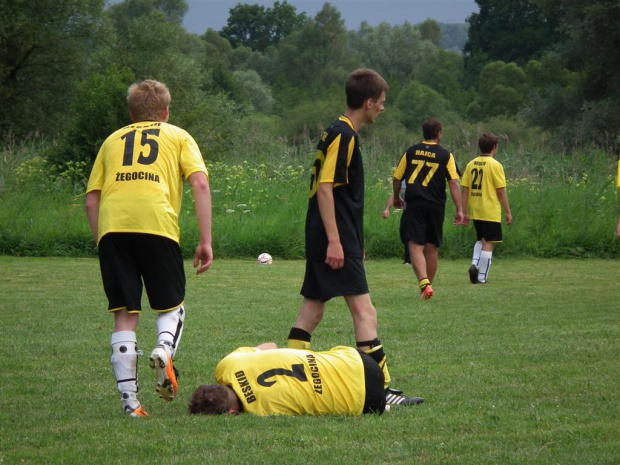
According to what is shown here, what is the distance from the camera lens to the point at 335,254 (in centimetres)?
589

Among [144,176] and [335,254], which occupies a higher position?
[144,176]

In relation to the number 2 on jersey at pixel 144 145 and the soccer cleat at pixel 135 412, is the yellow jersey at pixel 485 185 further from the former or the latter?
the soccer cleat at pixel 135 412

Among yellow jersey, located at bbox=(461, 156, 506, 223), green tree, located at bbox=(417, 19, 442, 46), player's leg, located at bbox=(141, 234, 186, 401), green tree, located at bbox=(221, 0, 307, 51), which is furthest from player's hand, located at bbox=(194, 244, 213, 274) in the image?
green tree, located at bbox=(417, 19, 442, 46)

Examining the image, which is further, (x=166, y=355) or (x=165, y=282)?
(x=165, y=282)

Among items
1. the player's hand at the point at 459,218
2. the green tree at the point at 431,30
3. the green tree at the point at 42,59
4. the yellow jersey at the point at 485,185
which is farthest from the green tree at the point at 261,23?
the player's hand at the point at 459,218

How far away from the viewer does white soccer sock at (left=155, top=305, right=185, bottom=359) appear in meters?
5.54

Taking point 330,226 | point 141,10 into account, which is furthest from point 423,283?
point 141,10

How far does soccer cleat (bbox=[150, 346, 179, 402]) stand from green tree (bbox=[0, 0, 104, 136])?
4460cm

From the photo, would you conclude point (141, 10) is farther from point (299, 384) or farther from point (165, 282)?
point (299, 384)

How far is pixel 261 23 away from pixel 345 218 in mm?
136947

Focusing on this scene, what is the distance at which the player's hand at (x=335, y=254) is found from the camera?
5887 mm

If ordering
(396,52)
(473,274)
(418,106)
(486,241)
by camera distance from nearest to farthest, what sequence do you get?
(473,274) < (486,241) < (418,106) < (396,52)

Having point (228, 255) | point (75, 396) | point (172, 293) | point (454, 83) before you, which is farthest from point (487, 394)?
point (454, 83)

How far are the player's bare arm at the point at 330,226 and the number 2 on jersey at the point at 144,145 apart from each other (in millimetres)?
994
